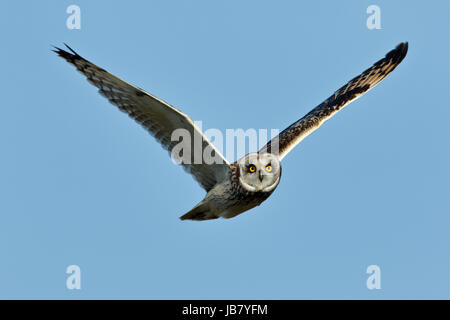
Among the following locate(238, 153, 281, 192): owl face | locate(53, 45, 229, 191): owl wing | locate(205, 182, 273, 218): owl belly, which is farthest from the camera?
locate(205, 182, 273, 218): owl belly

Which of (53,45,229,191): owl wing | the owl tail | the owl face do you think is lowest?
the owl tail

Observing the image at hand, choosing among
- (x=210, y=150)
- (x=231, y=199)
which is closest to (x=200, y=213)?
(x=231, y=199)

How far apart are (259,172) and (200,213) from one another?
Answer: 999 millimetres

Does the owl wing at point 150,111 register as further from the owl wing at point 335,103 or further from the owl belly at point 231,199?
the owl wing at point 335,103

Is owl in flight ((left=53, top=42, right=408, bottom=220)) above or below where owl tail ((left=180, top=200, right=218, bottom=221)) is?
above

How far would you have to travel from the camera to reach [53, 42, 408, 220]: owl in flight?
22.4ft

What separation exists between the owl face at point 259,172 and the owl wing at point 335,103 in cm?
52

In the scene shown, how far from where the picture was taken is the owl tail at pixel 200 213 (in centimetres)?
738

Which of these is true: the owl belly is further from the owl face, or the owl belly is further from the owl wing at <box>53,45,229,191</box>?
the owl wing at <box>53,45,229,191</box>

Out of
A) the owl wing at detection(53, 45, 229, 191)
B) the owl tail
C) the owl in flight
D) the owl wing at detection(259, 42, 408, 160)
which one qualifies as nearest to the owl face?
the owl in flight

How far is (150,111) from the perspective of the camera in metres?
7.00

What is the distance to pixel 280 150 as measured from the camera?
24.6 feet

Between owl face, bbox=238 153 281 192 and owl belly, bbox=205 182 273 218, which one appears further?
owl belly, bbox=205 182 273 218

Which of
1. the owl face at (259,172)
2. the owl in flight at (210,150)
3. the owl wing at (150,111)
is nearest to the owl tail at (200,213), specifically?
the owl in flight at (210,150)
